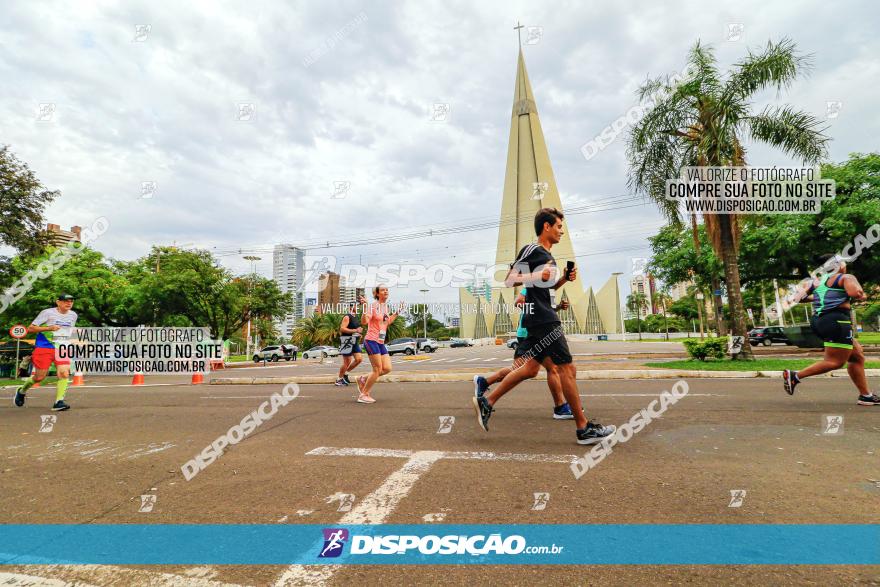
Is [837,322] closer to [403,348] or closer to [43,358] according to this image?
[43,358]

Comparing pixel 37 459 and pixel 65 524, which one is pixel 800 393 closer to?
pixel 65 524

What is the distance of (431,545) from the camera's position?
6.64 ft

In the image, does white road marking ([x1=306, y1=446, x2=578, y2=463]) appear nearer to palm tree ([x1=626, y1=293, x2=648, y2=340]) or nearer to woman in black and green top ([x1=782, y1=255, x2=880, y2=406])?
woman in black and green top ([x1=782, y1=255, x2=880, y2=406])

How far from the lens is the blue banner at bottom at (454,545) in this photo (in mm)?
1864

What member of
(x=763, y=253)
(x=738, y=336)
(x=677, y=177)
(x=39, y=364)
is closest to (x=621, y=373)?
(x=738, y=336)

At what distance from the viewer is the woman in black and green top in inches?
206

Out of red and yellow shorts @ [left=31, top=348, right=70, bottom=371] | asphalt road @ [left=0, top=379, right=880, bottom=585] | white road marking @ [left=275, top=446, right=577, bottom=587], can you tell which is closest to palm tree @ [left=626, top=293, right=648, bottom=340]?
asphalt road @ [left=0, top=379, right=880, bottom=585]

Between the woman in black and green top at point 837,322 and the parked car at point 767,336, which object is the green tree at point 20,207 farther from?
the parked car at point 767,336

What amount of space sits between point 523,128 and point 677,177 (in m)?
82.6

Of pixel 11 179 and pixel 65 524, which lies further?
pixel 11 179

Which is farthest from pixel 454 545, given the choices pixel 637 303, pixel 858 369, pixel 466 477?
pixel 637 303

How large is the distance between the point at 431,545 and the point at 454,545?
0.11 metres

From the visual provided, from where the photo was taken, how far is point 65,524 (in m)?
2.39

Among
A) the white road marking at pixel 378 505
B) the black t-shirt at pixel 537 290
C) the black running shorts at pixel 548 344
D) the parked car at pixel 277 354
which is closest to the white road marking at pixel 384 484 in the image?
the white road marking at pixel 378 505
